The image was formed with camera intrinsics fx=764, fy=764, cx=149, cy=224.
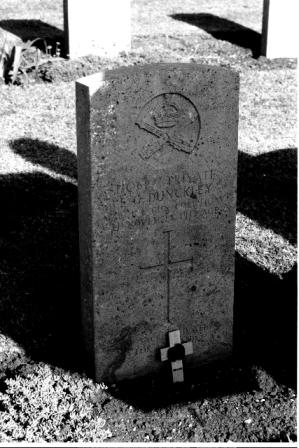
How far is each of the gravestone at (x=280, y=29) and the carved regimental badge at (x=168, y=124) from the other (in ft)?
25.8

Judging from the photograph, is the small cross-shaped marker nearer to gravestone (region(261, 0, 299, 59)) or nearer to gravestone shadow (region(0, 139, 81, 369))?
gravestone shadow (region(0, 139, 81, 369))

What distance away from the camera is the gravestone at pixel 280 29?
11570mm

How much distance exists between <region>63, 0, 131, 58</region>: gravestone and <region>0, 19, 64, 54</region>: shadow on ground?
0.71 meters

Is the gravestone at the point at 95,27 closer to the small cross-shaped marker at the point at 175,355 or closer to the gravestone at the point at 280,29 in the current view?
the gravestone at the point at 280,29

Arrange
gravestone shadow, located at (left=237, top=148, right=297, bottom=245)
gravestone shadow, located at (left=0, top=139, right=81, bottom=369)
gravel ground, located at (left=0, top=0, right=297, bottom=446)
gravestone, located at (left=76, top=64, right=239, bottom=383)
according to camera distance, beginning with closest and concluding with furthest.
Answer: gravestone, located at (left=76, top=64, right=239, bottom=383) < gravel ground, located at (left=0, top=0, right=297, bottom=446) < gravestone shadow, located at (left=0, top=139, right=81, bottom=369) < gravestone shadow, located at (left=237, top=148, right=297, bottom=245)

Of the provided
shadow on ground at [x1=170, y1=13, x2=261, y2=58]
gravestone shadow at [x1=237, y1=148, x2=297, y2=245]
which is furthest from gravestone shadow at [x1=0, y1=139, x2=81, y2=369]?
shadow on ground at [x1=170, y1=13, x2=261, y2=58]

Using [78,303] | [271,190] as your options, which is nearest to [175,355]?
[78,303]

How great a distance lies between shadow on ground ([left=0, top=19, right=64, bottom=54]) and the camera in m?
12.2

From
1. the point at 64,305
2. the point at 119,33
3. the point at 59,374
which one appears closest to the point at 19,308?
the point at 64,305

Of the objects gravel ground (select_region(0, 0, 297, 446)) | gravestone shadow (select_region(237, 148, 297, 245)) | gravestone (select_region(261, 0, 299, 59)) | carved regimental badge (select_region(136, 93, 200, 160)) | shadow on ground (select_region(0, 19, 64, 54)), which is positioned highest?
carved regimental badge (select_region(136, 93, 200, 160))

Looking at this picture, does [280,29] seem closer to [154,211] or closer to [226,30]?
[226,30]

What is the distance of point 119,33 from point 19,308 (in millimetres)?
7058

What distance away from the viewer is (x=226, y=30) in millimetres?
13586

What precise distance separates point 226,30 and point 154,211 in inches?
388
